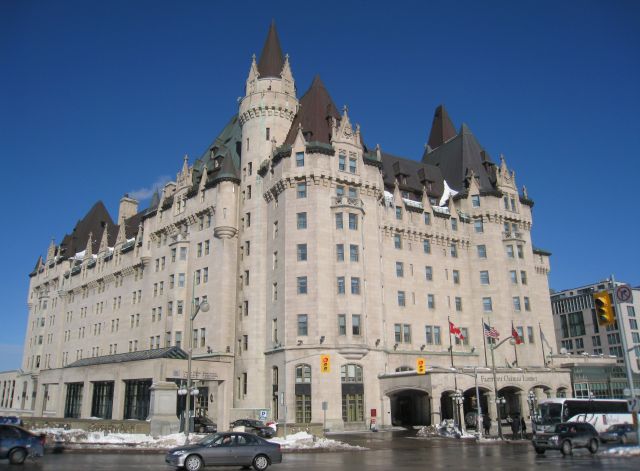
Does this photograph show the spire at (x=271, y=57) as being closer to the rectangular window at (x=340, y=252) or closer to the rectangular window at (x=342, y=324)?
the rectangular window at (x=340, y=252)

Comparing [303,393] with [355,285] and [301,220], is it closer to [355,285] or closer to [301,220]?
[355,285]

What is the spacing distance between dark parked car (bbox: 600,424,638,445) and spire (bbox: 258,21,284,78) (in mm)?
50718

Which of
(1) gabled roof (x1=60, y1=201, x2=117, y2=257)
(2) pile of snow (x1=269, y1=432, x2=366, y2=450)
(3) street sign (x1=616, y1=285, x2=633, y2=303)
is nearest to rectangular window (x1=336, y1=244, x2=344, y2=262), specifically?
(2) pile of snow (x1=269, y1=432, x2=366, y2=450)

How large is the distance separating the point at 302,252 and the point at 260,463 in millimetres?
34944

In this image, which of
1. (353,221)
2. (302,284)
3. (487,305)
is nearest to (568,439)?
(302,284)

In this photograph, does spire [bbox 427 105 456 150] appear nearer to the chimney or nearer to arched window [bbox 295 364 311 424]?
arched window [bbox 295 364 311 424]

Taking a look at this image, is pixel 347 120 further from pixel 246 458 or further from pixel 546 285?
pixel 246 458

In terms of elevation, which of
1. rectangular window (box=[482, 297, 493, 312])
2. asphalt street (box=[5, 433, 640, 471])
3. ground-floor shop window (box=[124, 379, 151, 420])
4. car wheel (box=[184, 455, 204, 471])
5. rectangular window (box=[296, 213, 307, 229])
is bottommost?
asphalt street (box=[5, 433, 640, 471])

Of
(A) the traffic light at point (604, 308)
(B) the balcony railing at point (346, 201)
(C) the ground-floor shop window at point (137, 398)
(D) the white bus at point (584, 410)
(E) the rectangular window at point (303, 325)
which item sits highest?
(B) the balcony railing at point (346, 201)

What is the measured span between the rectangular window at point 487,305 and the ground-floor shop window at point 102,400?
44.2 m

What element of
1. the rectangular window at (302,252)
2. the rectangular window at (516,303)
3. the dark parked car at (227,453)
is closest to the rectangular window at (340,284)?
the rectangular window at (302,252)

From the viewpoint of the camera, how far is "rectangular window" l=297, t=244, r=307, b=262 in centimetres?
5762

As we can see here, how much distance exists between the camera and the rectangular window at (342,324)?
5603 cm

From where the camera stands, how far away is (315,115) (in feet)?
211
